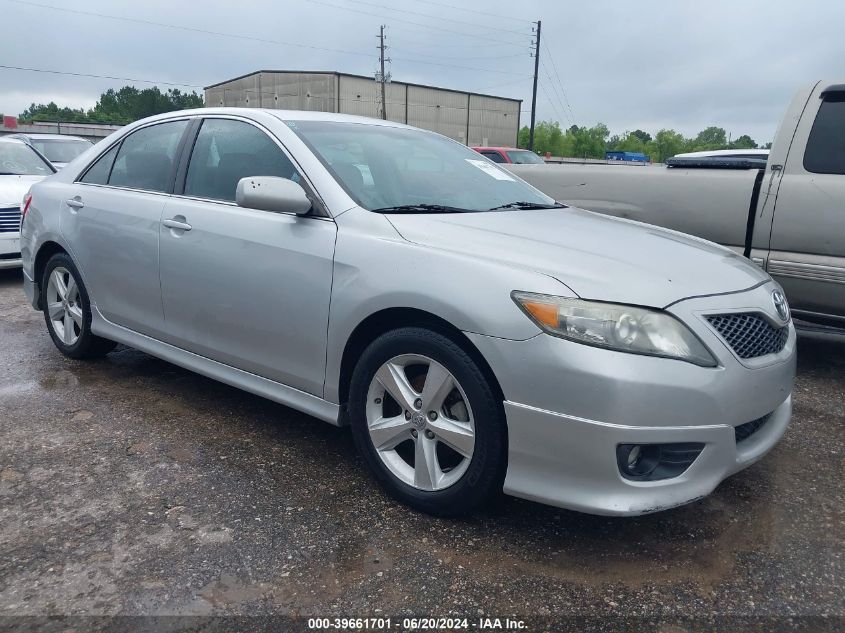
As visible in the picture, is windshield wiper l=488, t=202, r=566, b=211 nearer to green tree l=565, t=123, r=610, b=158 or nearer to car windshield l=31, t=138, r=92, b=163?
car windshield l=31, t=138, r=92, b=163

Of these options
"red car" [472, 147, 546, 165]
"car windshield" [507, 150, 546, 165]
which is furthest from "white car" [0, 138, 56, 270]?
"car windshield" [507, 150, 546, 165]

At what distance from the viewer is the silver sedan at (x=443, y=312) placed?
240cm

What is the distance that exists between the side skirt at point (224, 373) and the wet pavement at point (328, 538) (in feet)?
0.93

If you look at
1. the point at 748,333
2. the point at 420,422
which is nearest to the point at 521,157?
the point at 748,333

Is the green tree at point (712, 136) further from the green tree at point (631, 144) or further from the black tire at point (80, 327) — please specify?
the black tire at point (80, 327)

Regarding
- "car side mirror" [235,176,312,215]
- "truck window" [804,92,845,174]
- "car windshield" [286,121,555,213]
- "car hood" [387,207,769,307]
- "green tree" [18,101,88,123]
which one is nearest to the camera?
"car hood" [387,207,769,307]

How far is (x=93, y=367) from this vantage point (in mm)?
4660

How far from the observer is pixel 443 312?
2600mm

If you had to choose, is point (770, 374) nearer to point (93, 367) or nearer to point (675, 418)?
point (675, 418)

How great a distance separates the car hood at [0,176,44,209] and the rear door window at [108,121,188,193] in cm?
399

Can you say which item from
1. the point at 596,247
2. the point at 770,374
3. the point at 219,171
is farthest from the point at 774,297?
the point at 219,171

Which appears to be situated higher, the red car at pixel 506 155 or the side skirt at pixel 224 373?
the red car at pixel 506 155

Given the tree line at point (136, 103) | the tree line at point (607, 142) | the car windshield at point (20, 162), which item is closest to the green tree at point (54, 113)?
the tree line at point (136, 103)

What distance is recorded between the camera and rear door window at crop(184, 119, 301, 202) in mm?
3438
